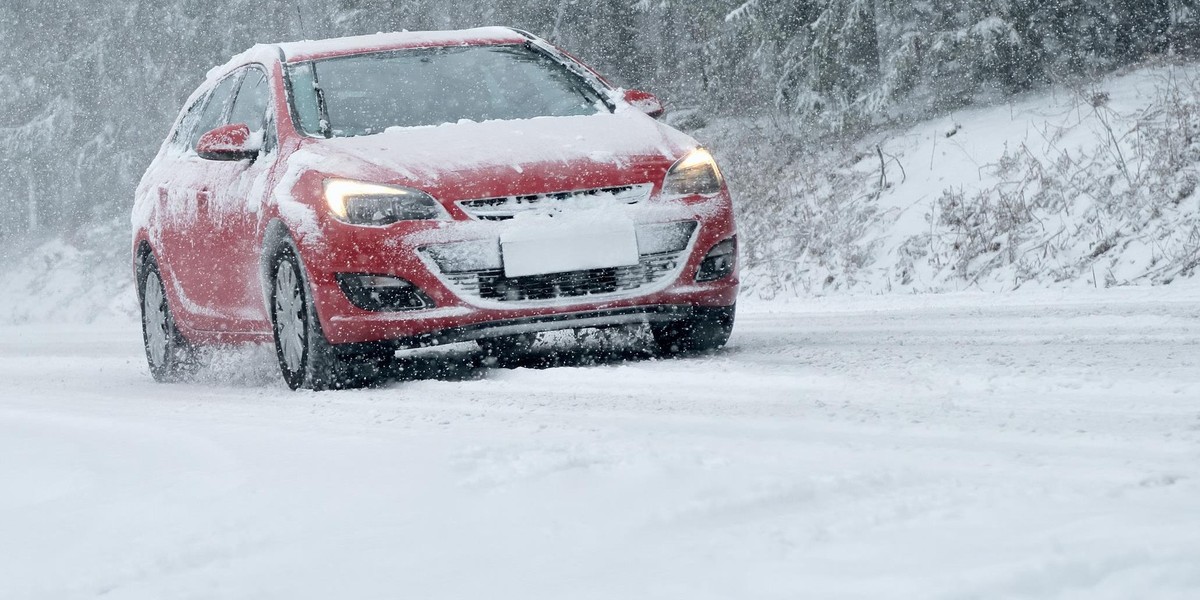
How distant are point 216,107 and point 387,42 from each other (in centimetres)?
134

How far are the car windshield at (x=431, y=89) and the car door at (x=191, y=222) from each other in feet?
2.92

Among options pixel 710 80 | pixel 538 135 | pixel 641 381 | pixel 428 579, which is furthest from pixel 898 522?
pixel 710 80

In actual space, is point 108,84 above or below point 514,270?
above

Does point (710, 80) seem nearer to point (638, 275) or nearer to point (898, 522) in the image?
point (638, 275)

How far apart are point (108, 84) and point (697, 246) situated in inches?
1261

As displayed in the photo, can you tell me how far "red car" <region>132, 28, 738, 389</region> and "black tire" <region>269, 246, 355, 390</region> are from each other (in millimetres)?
11

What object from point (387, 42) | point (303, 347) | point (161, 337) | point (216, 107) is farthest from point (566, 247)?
point (161, 337)

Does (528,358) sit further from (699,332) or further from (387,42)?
(387,42)

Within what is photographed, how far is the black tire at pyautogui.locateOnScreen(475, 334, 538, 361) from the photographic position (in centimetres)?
665

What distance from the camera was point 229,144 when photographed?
6.62 metres

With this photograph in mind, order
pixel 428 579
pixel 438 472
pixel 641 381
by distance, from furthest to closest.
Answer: pixel 641 381, pixel 438 472, pixel 428 579

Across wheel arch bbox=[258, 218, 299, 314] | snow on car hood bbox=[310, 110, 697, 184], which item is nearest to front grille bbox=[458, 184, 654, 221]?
snow on car hood bbox=[310, 110, 697, 184]

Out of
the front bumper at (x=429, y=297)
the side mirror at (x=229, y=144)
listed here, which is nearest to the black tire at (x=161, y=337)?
the side mirror at (x=229, y=144)

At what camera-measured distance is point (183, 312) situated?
7.82 meters
